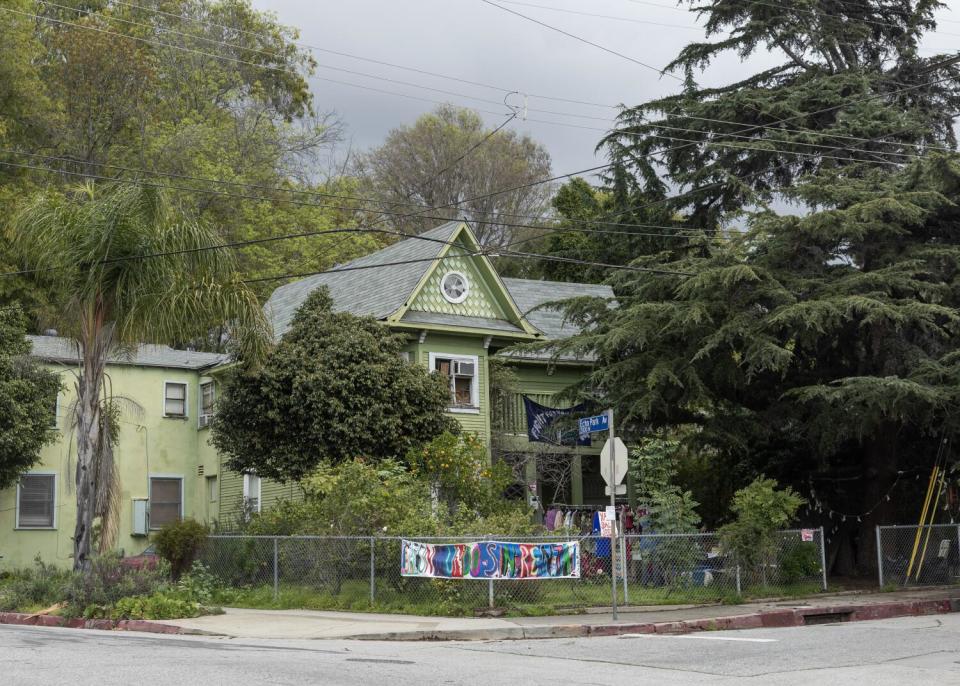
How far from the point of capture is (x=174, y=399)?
111ft

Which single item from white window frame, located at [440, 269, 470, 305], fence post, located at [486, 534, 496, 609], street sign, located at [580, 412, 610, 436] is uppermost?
white window frame, located at [440, 269, 470, 305]

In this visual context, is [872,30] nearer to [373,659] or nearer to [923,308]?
[923,308]

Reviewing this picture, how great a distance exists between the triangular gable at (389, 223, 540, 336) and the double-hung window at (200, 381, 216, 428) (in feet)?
25.6

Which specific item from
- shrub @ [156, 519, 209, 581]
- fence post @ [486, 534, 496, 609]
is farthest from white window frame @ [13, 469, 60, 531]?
fence post @ [486, 534, 496, 609]

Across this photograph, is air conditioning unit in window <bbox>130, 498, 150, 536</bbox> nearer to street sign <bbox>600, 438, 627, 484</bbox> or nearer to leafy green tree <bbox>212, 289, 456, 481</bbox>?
leafy green tree <bbox>212, 289, 456, 481</bbox>

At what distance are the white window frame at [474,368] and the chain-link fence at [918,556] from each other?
10.8 m

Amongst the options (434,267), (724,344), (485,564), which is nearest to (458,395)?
(434,267)

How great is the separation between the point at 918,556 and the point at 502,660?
45.6ft

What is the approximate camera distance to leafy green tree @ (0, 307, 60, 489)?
90.5 ft

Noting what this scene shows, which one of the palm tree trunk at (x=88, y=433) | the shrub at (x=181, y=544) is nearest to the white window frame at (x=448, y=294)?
the shrub at (x=181, y=544)

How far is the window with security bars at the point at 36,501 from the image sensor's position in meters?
31.1

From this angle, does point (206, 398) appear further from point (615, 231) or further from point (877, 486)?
point (877, 486)

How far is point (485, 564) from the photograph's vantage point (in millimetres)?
18438

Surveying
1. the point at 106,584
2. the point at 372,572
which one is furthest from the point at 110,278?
the point at 372,572
